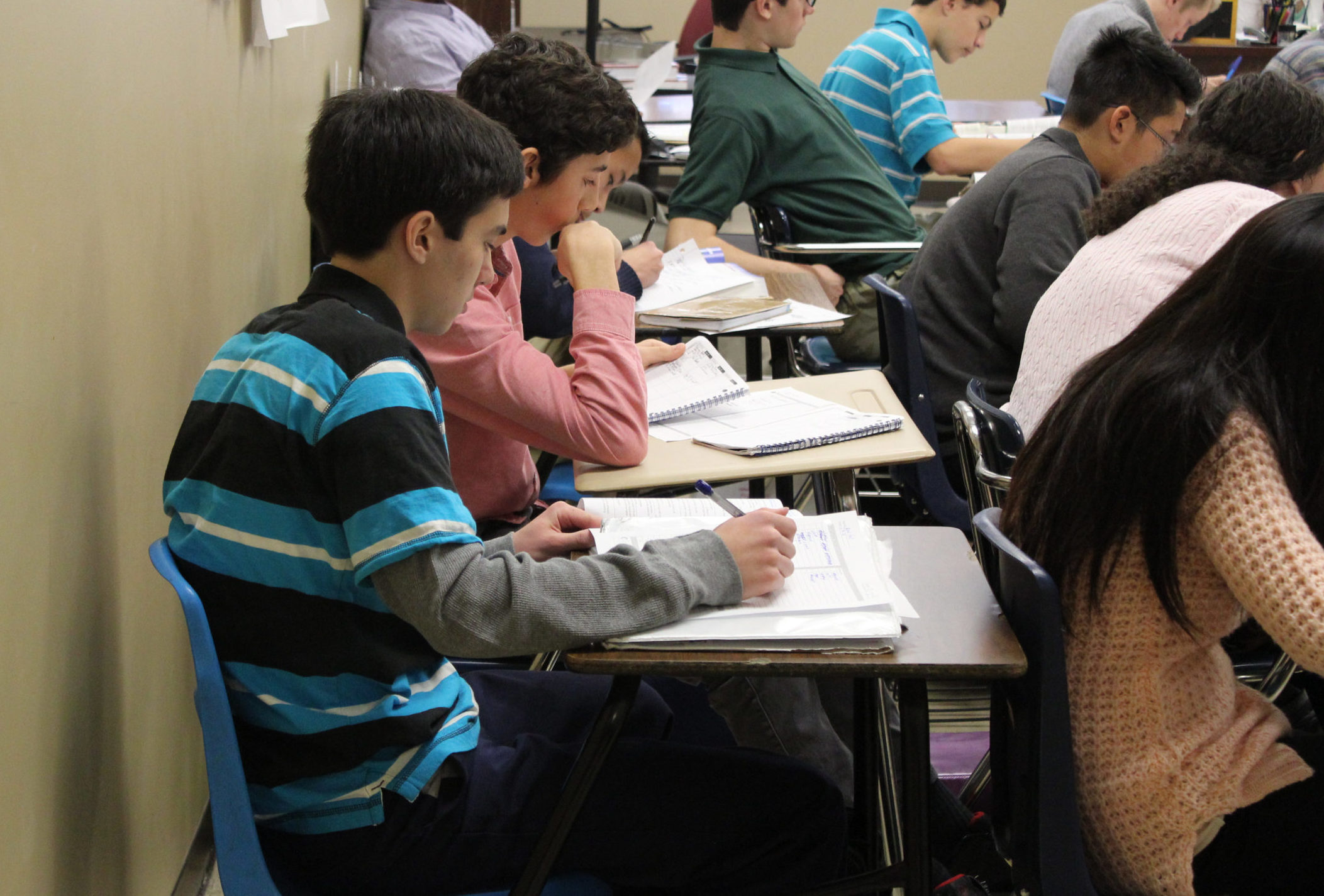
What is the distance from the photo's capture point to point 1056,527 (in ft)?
3.64

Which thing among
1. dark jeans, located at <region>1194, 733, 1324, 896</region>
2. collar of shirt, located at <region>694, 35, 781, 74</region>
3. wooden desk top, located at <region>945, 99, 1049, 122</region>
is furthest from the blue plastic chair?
wooden desk top, located at <region>945, 99, 1049, 122</region>

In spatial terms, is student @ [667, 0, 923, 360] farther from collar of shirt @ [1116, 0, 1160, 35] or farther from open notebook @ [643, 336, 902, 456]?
collar of shirt @ [1116, 0, 1160, 35]

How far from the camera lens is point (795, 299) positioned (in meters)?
2.76

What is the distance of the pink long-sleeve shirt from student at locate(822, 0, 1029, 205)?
2.05 meters

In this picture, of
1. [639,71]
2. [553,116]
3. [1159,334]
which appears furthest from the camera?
[639,71]

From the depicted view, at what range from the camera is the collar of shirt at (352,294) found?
108cm

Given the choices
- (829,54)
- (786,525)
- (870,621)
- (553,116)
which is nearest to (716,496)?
(786,525)

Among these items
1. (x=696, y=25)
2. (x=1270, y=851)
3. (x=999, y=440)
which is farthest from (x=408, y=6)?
(x=696, y=25)

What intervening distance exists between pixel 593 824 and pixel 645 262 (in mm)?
1588

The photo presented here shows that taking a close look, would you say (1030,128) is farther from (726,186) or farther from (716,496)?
(716,496)

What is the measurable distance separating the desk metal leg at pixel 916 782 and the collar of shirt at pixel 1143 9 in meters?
4.26

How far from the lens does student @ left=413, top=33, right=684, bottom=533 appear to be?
1566 mm

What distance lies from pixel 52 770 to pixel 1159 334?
1.09 metres

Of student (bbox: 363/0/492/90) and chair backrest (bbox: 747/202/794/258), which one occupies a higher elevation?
student (bbox: 363/0/492/90)
